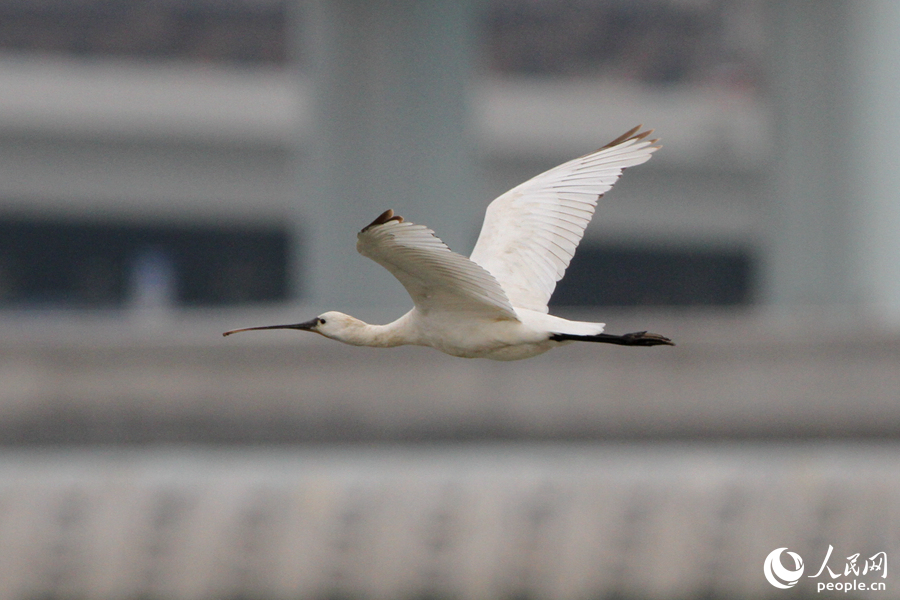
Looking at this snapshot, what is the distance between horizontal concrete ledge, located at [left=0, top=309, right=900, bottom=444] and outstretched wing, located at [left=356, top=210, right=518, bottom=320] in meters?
8.42

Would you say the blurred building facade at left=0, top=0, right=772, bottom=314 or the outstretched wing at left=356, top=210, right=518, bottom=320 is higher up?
the blurred building facade at left=0, top=0, right=772, bottom=314

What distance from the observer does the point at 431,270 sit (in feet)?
11.8

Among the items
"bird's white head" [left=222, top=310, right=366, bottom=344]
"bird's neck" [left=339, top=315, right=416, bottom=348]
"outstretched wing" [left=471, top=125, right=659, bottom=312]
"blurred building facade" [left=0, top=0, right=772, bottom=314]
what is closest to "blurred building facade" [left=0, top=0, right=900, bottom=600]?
"blurred building facade" [left=0, top=0, right=772, bottom=314]

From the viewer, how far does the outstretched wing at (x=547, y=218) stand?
15.5 feet

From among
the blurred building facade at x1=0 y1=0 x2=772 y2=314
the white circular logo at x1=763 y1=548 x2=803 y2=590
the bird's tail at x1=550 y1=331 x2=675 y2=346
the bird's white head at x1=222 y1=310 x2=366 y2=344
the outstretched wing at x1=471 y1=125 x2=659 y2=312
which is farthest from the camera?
the blurred building facade at x1=0 y1=0 x2=772 y2=314

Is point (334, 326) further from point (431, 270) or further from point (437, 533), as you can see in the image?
point (437, 533)

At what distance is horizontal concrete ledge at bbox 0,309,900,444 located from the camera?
483 inches

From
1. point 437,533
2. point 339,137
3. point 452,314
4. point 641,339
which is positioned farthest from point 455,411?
point 641,339

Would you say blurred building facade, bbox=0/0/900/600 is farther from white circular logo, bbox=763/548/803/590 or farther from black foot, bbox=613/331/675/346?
black foot, bbox=613/331/675/346

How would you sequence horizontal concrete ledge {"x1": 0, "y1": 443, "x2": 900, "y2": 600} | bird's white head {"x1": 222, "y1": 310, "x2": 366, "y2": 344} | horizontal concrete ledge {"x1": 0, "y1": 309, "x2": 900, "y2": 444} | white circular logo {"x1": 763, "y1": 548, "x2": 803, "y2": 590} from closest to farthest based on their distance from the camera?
bird's white head {"x1": 222, "y1": 310, "x2": 366, "y2": 344}
white circular logo {"x1": 763, "y1": 548, "x2": 803, "y2": 590}
horizontal concrete ledge {"x1": 0, "y1": 443, "x2": 900, "y2": 600}
horizontal concrete ledge {"x1": 0, "y1": 309, "x2": 900, "y2": 444}

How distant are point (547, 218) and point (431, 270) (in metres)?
1.55

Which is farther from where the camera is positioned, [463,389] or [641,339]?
[463,389]

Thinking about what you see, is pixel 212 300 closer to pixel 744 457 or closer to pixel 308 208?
pixel 308 208

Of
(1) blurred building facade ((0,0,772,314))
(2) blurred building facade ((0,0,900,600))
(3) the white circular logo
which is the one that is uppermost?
(1) blurred building facade ((0,0,772,314))
